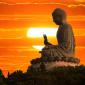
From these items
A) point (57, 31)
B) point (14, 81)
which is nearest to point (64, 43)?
point (57, 31)

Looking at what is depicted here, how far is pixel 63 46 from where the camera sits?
5456cm

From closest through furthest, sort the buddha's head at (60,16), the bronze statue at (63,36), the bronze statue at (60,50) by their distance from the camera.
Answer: the bronze statue at (60,50) → the bronze statue at (63,36) → the buddha's head at (60,16)

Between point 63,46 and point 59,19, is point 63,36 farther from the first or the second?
point 59,19

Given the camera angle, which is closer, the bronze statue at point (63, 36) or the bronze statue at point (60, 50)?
the bronze statue at point (60, 50)

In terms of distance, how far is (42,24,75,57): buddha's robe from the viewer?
5372 cm

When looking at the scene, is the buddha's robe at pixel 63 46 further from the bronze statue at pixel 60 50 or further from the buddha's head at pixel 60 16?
the buddha's head at pixel 60 16

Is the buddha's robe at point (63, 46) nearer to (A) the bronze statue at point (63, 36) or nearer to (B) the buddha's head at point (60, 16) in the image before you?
(A) the bronze statue at point (63, 36)

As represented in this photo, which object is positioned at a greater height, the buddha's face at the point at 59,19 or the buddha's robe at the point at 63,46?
the buddha's face at the point at 59,19

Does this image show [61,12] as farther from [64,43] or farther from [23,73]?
[23,73]

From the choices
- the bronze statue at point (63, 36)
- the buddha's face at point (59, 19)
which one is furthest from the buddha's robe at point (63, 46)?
the buddha's face at point (59, 19)

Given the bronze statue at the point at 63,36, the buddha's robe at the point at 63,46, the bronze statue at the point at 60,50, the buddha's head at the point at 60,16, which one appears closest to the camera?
the bronze statue at the point at 60,50

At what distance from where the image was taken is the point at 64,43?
5478 cm

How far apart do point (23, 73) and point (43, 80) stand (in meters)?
1.97

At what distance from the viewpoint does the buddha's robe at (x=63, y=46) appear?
5372 centimetres
